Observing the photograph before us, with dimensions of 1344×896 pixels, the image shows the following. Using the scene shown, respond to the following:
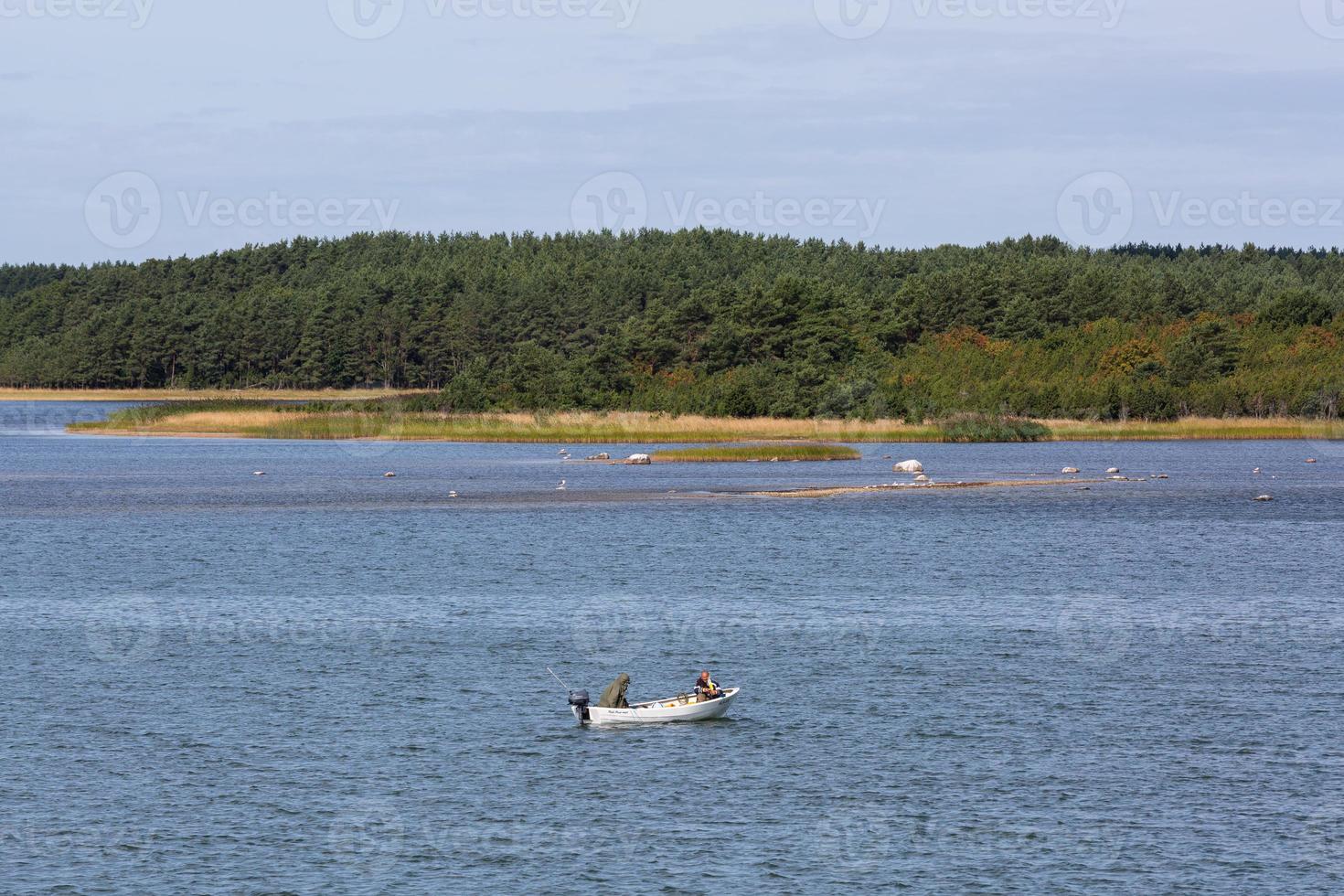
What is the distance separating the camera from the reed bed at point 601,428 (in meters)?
140

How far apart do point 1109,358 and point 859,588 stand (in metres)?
130

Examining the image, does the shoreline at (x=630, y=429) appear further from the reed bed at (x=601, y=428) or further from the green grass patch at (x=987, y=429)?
the green grass patch at (x=987, y=429)

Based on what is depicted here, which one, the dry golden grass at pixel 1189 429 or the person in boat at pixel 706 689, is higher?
the dry golden grass at pixel 1189 429

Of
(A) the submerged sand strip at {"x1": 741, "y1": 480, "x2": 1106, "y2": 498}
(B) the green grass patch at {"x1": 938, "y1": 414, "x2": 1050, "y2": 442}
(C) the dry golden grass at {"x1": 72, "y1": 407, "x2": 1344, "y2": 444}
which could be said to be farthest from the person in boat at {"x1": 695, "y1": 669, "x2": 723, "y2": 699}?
(B) the green grass patch at {"x1": 938, "y1": 414, "x2": 1050, "y2": 442}

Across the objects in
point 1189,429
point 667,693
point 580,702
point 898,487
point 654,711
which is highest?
point 1189,429

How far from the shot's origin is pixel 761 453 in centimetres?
12175

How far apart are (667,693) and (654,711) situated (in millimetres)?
3045

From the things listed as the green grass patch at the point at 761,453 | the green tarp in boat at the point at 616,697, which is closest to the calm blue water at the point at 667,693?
the green tarp in boat at the point at 616,697

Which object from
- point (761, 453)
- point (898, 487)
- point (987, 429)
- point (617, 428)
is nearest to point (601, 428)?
point (617, 428)

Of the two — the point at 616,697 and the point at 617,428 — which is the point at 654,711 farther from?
the point at 617,428

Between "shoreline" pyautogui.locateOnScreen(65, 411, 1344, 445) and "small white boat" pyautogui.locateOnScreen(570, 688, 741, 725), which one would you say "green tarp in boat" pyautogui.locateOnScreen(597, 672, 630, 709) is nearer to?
"small white boat" pyautogui.locateOnScreen(570, 688, 741, 725)

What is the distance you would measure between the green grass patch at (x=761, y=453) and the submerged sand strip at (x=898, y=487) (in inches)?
861

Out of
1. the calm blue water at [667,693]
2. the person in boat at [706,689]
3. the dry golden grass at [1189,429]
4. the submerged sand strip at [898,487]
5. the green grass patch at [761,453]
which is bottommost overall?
the calm blue water at [667,693]

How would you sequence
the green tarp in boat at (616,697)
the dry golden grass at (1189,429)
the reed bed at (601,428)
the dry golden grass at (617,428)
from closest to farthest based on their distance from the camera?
the green tarp in boat at (616,697), the dry golden grass at (617,428), the reed bed at (601,428), the dry golden grass at (1189,429)
